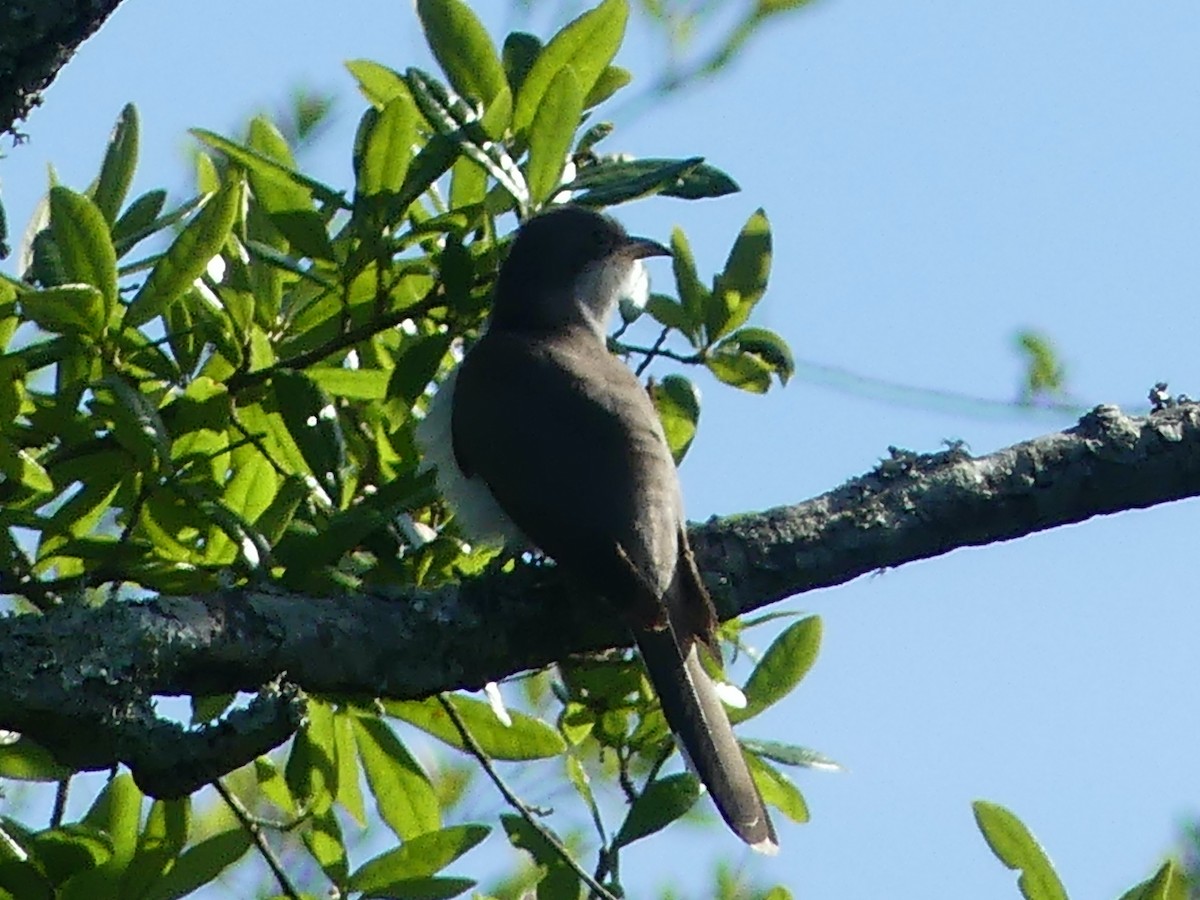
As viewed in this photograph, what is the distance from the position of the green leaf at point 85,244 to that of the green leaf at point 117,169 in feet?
1.35

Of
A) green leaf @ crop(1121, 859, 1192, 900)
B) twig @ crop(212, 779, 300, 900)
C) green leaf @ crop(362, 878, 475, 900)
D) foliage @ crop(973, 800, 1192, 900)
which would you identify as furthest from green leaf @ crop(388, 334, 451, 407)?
green leaf @ crop(1121, 859, 1192, 900)

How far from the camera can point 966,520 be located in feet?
12.8

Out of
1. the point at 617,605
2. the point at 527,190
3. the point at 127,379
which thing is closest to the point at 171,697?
the point at 127,379

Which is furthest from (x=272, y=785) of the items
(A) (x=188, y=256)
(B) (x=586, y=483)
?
(A) (x=188, y=256)

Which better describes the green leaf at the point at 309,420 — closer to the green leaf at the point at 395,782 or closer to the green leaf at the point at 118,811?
the green leaf at the point at 395,782

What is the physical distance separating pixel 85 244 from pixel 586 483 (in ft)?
4.79

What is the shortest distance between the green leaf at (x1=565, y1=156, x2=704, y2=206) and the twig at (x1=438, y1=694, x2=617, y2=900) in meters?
1.09

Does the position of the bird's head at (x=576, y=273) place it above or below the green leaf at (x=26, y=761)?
above

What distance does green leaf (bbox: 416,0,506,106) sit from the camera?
4.13 metres

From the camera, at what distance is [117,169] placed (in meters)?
4.16

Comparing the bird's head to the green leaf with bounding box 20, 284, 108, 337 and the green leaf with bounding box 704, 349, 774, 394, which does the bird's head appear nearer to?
the green leaf with bounding box 704, 349, 774, 394

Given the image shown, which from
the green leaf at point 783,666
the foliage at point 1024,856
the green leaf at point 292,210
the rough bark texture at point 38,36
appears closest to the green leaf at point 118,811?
the green leaf at point 292,210

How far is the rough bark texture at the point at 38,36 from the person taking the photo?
315 cm

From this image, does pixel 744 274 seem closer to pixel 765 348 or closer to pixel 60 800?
pixel 765 348
